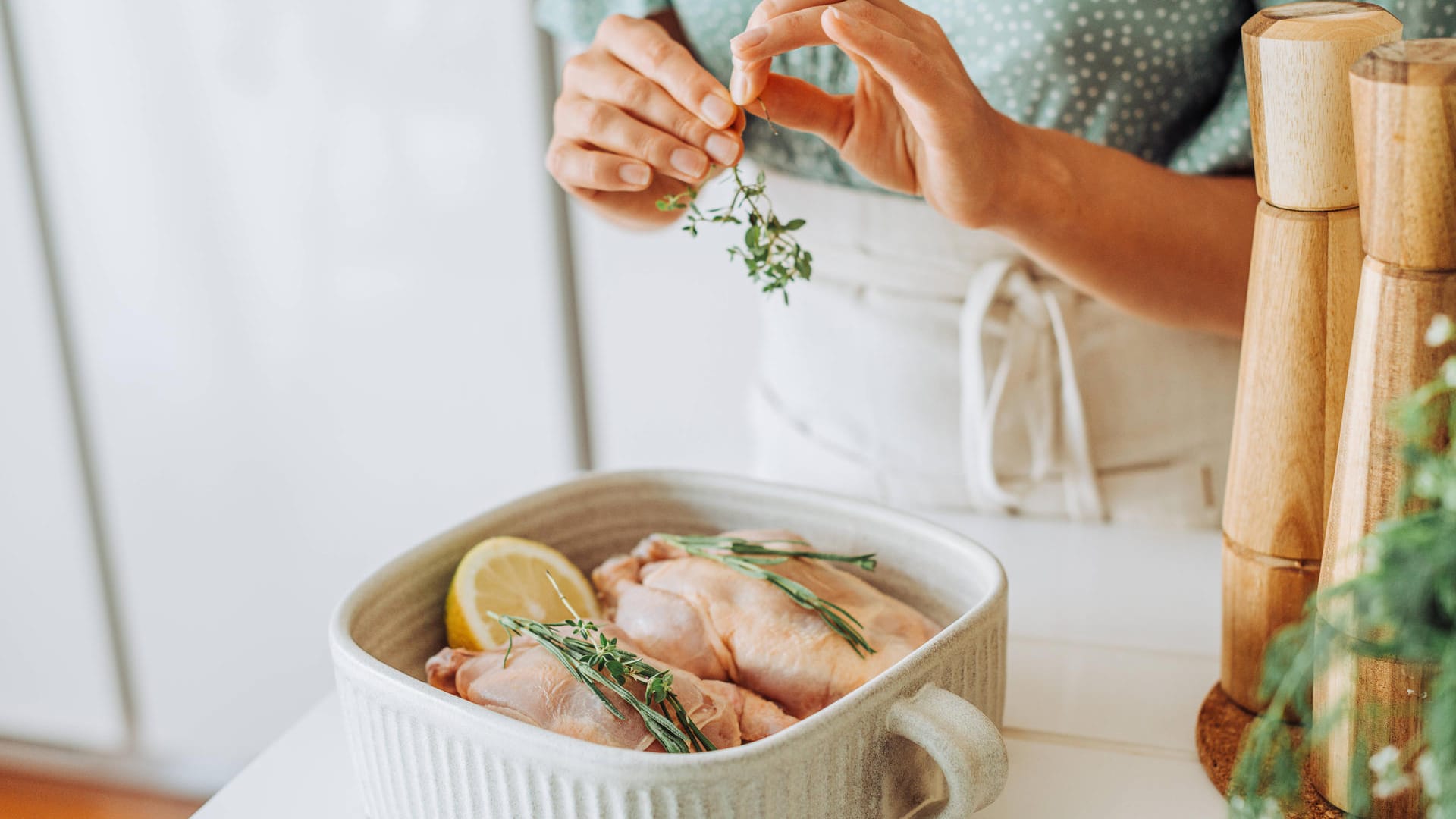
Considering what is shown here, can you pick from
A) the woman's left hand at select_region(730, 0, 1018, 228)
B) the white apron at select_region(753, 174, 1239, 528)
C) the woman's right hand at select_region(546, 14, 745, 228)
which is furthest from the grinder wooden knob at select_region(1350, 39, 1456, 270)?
the white apron at select_region(753, 174, 1239, 528)

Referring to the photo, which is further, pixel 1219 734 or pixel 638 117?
pixel 638 117

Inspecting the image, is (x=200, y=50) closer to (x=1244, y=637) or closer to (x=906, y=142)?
(x=906, y=142)

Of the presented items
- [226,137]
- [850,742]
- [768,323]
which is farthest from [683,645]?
[226,137]

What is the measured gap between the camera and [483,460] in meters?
1.42

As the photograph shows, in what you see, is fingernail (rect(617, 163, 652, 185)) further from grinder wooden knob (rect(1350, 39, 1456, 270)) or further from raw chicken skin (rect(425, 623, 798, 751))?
grinder wooden knob (rect(1350, 39, 1456, 270))

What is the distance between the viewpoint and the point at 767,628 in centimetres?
56

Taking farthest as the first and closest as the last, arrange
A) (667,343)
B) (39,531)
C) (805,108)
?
(39,531) → (667,343) → (805,108)

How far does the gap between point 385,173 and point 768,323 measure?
1.70ft

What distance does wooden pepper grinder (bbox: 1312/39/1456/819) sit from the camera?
38 centimetres

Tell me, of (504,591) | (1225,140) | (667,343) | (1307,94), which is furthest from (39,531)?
(1307,94)

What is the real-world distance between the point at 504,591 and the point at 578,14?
51 centimetres

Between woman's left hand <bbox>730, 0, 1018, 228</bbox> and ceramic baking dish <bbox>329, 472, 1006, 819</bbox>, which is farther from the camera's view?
woman's left hand <bbox>730, 0, 1018, 228</bbox>

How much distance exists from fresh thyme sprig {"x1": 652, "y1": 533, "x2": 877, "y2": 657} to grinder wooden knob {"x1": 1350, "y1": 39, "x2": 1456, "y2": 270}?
261 mm

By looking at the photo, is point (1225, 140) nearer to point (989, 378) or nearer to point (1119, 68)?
point (1119, 68)
